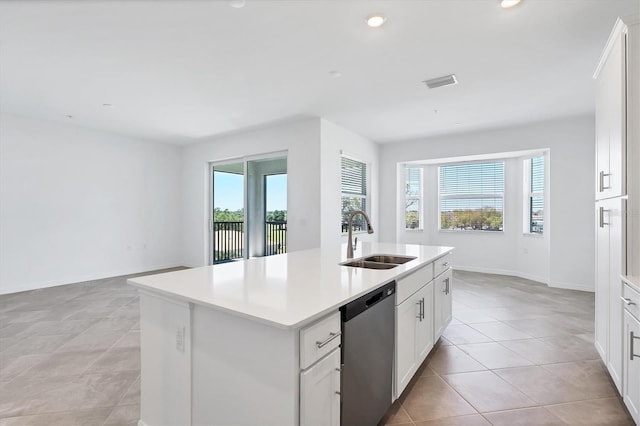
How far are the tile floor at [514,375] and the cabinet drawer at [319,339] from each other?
936 millimetres

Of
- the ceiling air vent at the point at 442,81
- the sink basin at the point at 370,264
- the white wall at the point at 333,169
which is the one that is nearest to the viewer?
the sink basin at the point at 370,264

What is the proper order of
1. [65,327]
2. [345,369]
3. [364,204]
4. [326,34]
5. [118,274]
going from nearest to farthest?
[345,369] → [326,34] → [65,327] → [118,274] → [364,204]

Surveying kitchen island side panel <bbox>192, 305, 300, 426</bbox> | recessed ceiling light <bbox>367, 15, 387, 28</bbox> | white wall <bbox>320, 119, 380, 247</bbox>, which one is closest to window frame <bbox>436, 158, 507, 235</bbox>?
white wall <bbox>320, 119, 380, 247</bbox>

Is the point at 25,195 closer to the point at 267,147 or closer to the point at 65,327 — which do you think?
the point at 65,327

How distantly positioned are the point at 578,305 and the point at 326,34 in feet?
14.6

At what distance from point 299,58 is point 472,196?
16.2 ft

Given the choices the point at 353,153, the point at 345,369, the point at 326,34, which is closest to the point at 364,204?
the point at 353,153

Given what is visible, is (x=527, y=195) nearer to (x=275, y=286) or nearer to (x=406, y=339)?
(x=406, y=339)

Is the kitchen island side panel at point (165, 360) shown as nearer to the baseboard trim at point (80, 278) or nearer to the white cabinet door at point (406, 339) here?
the white cabinet door at point (406, 339)

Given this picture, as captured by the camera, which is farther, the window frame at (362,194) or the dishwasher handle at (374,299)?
the window frame at (362,194)

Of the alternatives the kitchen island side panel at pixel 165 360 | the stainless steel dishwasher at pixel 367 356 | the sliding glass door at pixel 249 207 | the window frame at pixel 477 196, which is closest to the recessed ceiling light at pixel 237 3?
the kitchen island side panel at pixel 165 360

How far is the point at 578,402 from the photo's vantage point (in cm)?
198

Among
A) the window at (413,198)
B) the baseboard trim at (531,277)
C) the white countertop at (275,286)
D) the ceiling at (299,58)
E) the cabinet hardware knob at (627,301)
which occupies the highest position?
the ceiling at (299,58)

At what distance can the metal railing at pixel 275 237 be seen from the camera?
18.3ft
